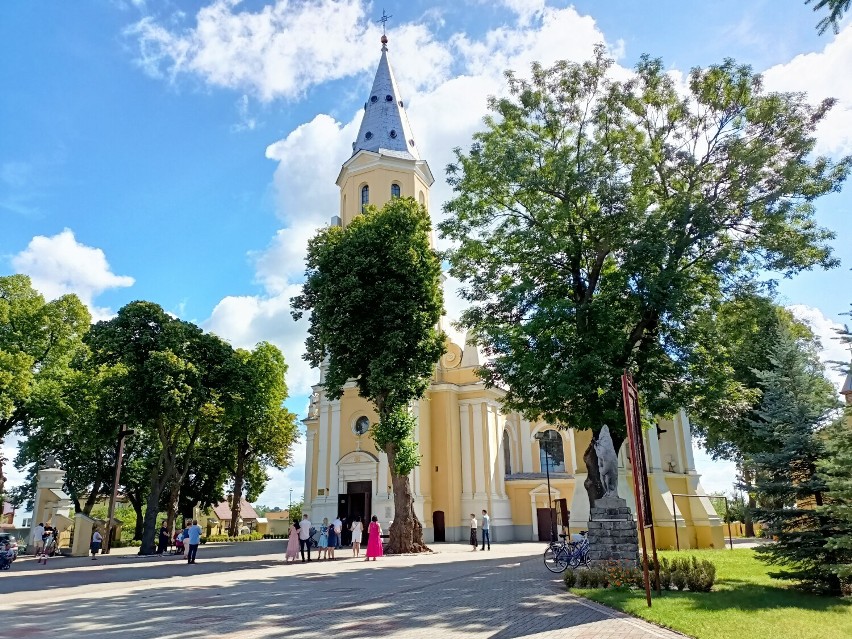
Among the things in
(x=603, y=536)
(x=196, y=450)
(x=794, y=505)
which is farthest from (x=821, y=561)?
(x=196, y=450)

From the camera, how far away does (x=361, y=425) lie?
33906mm

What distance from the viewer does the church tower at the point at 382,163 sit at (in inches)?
1431

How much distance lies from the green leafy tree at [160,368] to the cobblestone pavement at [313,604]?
22.4 feet

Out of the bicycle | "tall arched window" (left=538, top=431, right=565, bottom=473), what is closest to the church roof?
"tall arched window" (left=538, top=431, right=565, bottom=473)

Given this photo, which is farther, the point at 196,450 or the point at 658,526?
the point at 196,450

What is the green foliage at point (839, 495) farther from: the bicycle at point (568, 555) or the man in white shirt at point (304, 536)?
the man in white shirt at point (304, 536)

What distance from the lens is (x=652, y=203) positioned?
1930 centimetres

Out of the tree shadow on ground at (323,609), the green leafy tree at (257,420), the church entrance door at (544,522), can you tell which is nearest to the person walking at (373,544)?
the tree shadow on ground at (323,609)

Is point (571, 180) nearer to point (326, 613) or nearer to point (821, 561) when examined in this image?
point (821, 561)

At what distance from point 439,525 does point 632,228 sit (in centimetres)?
2206

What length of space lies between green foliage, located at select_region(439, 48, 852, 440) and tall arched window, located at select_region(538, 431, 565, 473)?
66.2 ft

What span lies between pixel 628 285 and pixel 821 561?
9152 millimetres

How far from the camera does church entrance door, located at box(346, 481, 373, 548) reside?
104ft

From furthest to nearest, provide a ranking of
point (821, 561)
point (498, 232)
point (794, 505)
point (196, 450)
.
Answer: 1. point (196, 450)
2. point (498, 232)
3. point (794, 505)
4. point (821, 561)
